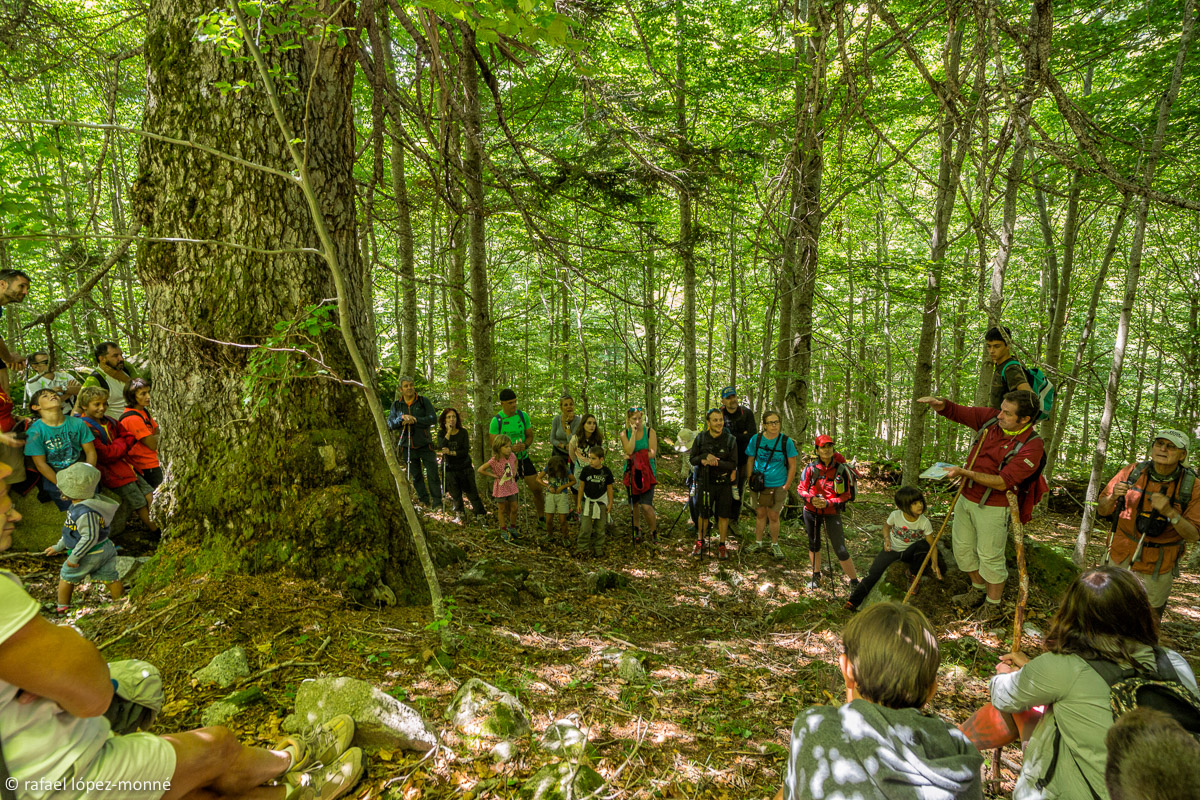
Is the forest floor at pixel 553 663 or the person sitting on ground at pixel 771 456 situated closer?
the forest floor at pixel 553 663

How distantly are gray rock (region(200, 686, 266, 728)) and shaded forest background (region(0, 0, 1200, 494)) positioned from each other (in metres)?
1.56

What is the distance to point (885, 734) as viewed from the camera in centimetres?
152

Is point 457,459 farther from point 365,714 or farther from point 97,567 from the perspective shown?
point 365,714

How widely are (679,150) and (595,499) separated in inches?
176

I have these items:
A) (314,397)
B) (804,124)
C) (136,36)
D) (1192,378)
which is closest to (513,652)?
(314,397)

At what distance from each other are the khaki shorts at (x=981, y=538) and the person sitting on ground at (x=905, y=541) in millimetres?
329

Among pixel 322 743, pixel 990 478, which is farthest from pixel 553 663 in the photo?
pixel 990 478

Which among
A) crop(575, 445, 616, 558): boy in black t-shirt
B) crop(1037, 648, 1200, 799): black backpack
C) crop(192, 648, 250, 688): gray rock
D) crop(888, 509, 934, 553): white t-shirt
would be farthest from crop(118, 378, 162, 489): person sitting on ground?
crop(888, 509, 934, 553): white t-shirt

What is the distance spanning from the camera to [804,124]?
345cm

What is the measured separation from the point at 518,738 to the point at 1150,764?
2.32m

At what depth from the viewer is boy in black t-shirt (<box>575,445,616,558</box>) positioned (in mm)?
7371

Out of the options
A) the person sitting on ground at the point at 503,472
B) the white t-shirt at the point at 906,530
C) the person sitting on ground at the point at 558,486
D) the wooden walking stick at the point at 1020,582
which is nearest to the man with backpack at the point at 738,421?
the white t-shirt at the point at 906,530

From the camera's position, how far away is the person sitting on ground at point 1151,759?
4.41ft

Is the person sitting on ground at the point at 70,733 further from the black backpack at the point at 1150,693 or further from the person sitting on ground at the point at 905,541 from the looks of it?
the person sitting on ground at the point at 905,541
